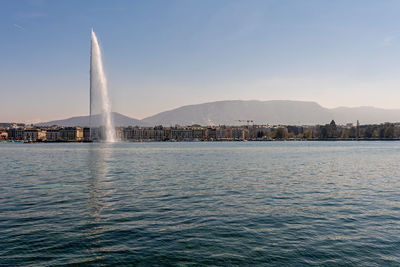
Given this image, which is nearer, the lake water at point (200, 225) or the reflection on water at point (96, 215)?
the lake water at point (200, 225)

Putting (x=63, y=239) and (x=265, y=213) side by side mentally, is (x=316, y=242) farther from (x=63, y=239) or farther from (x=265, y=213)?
(x=63, y=239)

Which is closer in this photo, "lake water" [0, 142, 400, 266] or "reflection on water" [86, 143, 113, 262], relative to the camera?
"lake water" [0, 142, 400, 266]

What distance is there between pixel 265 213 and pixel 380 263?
5996 millimetres

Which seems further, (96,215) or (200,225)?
(96,215)

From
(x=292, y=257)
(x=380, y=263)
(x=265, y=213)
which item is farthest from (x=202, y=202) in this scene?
(x=380, y=263)

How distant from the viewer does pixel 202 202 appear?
17.5m

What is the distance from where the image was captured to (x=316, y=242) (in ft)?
35.9

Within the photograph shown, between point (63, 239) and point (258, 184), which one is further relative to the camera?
point (258, 184)

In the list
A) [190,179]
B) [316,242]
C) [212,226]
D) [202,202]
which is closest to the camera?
[316,242]

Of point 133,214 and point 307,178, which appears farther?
point 307,178

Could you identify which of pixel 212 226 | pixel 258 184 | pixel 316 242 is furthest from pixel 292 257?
pixel 258 184

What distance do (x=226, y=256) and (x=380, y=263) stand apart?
4.14m

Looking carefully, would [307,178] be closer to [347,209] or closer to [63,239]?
[347,209]

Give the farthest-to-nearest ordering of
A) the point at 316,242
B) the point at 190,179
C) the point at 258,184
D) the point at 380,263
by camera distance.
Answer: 1. the point at 190,179
2. the point at 258,184
3. the point at 316,242
4. the point at 380,263
